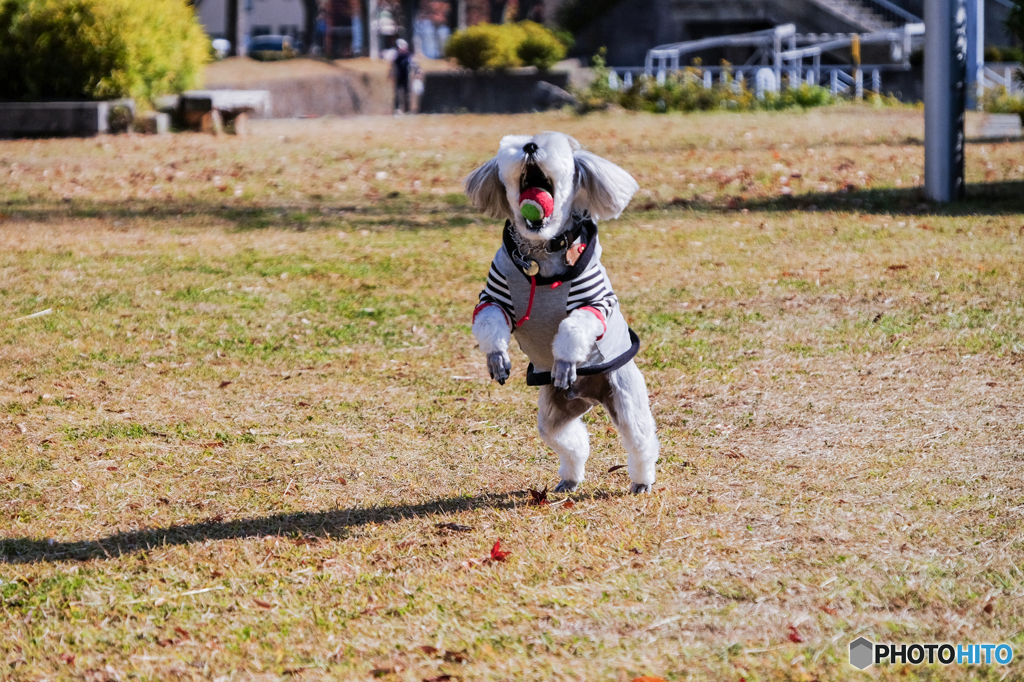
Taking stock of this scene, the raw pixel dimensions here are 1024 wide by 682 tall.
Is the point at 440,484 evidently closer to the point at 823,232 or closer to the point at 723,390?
the point at 723,390

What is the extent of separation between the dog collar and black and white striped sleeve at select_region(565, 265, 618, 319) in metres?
0.03

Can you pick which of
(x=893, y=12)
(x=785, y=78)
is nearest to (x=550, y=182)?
(x=785, y=78)

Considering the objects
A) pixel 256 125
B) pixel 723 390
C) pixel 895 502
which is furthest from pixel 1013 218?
pixel 256 125

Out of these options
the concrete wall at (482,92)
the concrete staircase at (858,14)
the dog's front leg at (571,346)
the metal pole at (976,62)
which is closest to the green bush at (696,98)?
the metal pole at (976,62)

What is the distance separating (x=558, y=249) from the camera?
13.5ft

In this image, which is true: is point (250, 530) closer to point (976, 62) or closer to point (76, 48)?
point (76, 48)

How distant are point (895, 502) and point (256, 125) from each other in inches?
645

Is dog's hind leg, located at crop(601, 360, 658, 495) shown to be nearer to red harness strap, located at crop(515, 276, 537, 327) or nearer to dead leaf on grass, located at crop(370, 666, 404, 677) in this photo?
red harness strap, located at crop(515, 276, 537, 327)

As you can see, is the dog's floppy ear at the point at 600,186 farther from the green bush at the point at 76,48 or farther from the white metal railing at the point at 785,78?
the white metal railing at the point at 785,78

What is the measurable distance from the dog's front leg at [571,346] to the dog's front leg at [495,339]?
7.2 inches

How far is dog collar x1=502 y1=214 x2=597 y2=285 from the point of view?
409 centimetres

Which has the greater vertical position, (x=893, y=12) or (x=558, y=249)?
(x=893, y=12)

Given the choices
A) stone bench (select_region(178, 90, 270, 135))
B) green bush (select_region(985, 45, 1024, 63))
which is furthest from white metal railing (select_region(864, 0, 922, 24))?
stone bench (select_region(178, 90, 270, 135))

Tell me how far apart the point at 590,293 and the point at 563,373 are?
36cm
